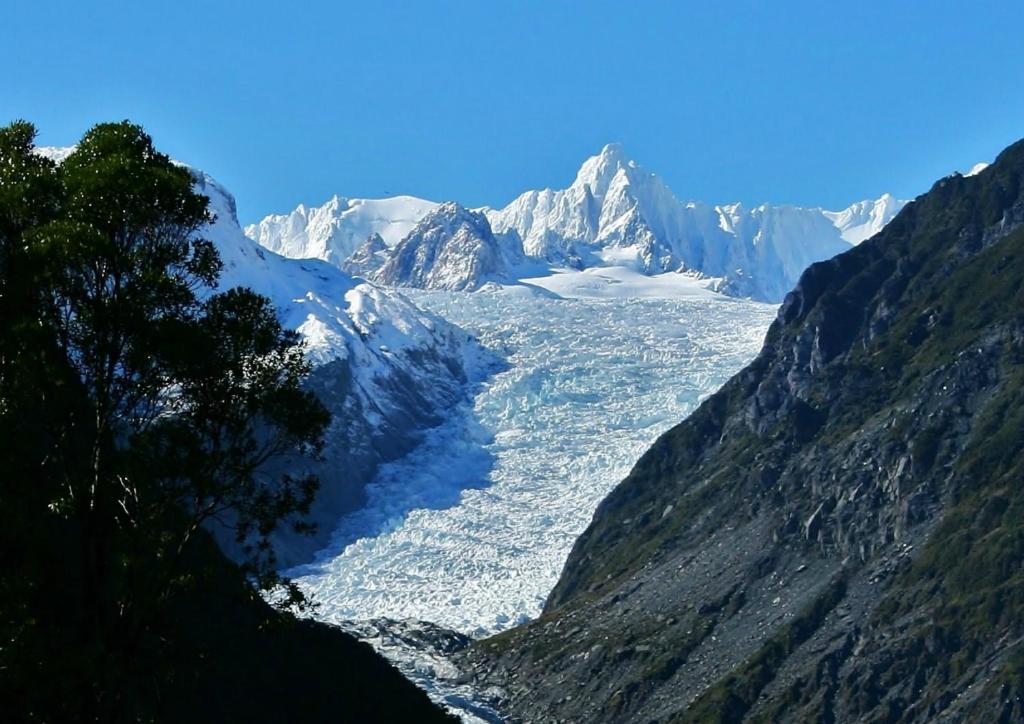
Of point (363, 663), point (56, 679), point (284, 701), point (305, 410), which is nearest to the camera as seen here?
point (56, 679)

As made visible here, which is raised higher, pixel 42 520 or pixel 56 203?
pixel 56 203

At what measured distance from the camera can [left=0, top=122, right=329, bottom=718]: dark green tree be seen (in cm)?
3591

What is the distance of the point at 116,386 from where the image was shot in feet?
122

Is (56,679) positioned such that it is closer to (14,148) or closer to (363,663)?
(14,148)

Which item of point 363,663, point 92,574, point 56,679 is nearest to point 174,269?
point 92,574

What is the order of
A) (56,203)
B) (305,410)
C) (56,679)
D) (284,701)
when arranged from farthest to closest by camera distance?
1. (284,701)
2. (305,410)
3. (56,203)
4. (56,679)

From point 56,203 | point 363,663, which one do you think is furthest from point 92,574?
point 363,663

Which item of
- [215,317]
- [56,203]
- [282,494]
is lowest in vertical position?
[282,494]

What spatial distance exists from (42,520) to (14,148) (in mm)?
8489

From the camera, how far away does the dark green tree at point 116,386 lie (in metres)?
35.9

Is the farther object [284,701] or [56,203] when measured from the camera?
[284,701]

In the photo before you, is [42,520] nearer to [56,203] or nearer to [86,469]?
[86,469]

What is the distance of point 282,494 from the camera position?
132 feet

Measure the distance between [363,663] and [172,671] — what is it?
113325 millimetres
